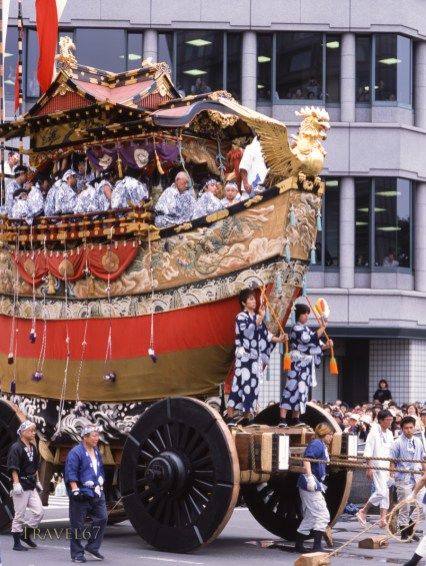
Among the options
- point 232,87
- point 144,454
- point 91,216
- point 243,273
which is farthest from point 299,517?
point 232,87

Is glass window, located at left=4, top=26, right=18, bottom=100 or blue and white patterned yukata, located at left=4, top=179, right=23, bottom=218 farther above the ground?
glass window, located at left=4, top=26, right=18, bottom=100

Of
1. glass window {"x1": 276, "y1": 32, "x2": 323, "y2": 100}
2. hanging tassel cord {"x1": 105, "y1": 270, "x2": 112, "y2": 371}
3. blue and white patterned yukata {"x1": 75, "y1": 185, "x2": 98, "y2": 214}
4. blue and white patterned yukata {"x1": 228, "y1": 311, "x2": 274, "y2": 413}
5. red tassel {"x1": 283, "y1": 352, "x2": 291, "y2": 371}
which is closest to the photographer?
blue and white patterned yukata {"x1": 228, "y1": 311, "x2": 274, "y2": 413}

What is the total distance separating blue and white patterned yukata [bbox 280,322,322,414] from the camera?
52.9 feet

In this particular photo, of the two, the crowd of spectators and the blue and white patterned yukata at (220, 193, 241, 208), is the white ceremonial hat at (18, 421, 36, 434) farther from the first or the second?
the crowd of spectators

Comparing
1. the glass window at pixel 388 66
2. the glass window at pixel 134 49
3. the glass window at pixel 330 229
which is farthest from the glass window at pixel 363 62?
the glass window at pixel 134 49

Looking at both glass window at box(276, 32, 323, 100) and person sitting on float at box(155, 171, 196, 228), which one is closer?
person sitting on float at box(155, 171, 196, 228)

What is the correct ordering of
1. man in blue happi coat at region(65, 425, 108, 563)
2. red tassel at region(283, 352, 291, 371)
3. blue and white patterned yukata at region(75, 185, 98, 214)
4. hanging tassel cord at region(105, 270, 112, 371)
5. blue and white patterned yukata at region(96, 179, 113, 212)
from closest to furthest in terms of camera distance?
1. man in blue happi coat at region(65, 425, 108, 563)
2. red tassel at region(283, 352, 291, 371)
3. hanging tassel cord at region(105, 270, 112, 371)
4. blue and white patterned yukata at region(96, 179, 113, 212)
5. blue and white patterned yukata at region(75, 185, 98, 214)

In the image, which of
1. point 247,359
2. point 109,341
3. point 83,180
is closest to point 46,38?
point 83,180

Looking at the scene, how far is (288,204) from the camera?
15148 mm

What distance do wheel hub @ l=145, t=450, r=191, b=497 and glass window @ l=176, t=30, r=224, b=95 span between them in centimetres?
2361

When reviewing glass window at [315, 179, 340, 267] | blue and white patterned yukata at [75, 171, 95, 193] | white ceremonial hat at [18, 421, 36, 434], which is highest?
glass window at [315, 179, 340, 267]

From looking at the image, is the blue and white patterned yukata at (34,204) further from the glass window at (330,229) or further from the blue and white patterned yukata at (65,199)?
the glass window at (330,229)

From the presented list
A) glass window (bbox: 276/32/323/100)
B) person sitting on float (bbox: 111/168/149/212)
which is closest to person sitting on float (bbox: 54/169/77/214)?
person sitting on float (bbox: 111/168/149/212)

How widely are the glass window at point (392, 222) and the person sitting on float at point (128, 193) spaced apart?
2120cm
